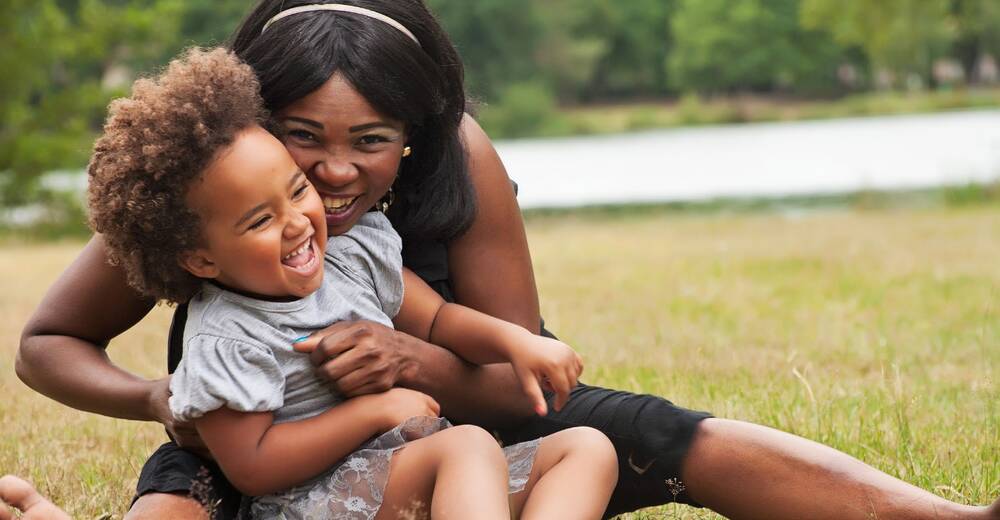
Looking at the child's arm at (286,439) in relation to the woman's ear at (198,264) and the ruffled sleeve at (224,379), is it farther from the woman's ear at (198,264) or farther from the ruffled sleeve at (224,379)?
the woman's ear at (198,264)

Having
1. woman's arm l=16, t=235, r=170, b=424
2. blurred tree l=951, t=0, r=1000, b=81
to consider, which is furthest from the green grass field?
blurred tree l=951, t=0, r=1000, b=81

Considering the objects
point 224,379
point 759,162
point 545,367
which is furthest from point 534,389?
point 759,162

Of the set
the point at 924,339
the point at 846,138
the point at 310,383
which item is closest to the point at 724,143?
the point at 846,138

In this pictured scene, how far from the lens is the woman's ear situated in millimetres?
2180

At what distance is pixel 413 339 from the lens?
7.80 ft

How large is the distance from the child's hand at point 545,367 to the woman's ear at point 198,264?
54 cm

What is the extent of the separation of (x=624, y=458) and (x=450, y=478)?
1.61 ft

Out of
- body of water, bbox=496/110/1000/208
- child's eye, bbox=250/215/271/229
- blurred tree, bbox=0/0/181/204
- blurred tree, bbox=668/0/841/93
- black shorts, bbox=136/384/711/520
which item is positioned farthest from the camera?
blurred tree, bbox=668/0/841/93

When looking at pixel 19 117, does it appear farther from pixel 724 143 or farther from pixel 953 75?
pixel 953 75

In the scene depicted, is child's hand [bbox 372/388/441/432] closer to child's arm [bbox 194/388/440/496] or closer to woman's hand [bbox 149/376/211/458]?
child's arm [bbox 194/388/440/496]

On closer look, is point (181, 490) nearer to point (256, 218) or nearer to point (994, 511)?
point (256, 218)

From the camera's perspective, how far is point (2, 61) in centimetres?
1520

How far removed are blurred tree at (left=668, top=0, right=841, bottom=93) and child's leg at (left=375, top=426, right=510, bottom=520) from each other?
35.3 metres

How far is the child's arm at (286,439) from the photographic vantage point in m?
2.11
